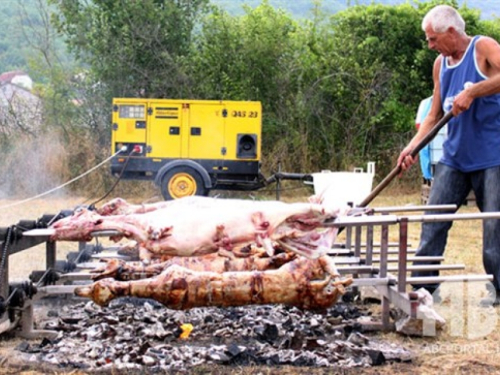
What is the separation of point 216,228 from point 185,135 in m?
Result: 9.47

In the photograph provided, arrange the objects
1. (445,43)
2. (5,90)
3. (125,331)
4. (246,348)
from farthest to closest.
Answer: (5,90) < (445,43) < (125,331) < (246,348)

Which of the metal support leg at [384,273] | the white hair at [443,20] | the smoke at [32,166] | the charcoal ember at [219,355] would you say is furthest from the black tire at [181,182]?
the charcoal ember at [219,355]

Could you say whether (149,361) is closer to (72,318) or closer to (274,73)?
(72,318)

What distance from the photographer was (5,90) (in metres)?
18.3

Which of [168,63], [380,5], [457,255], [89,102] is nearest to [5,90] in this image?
[89,102]

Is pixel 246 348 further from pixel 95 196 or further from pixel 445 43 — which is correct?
pixel 95 196

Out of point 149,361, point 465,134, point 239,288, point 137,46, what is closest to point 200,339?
point 149,361

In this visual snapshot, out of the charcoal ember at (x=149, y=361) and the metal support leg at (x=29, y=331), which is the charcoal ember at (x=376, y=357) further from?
the metal support leg at (x=29, y=331)

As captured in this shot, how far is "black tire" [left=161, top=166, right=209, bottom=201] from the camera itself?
41.8 ft

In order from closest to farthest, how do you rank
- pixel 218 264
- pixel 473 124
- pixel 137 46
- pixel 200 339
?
pixel 218 264 < pixel 200 339 < pixel 473 124 < pixel 137 46

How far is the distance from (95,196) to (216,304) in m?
12.2

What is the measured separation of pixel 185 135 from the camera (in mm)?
13031

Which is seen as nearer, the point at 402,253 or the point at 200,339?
the point at 402,253

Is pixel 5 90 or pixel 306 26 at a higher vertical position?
pixel 306 26
